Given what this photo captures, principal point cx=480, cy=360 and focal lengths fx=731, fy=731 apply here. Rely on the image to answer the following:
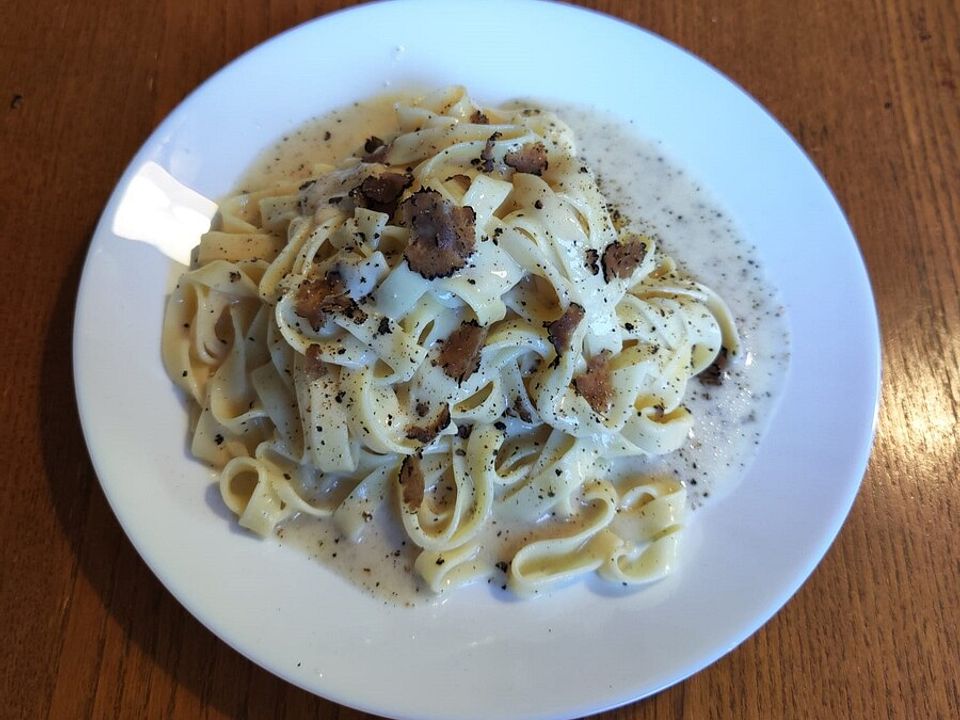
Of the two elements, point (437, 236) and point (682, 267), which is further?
point (682, 267)

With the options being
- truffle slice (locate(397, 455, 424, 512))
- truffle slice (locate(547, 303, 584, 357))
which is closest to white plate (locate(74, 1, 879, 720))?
truffle slice (locate(397, 455, 424, 512))

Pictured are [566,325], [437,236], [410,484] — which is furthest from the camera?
[410,484]

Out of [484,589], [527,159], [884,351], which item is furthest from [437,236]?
[884,351]

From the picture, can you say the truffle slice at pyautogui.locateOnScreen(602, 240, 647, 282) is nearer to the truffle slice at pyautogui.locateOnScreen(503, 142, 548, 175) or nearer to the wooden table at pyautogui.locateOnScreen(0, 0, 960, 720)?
the truffle slice at pyautogui.locateOnScreen(503, 142, 548, 175)

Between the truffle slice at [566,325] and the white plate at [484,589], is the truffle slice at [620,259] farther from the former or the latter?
the white plate at [484,589]

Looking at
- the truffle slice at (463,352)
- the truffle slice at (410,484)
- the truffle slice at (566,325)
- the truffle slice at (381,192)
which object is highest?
the truffle slice at (381,192)

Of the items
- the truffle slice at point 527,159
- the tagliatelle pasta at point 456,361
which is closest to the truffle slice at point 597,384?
the tagliatelle pasta at point 456,361

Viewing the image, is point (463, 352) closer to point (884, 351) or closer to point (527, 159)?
point (527, 159)
